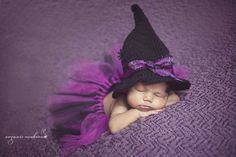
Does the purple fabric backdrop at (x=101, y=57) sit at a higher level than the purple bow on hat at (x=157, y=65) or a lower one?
lower

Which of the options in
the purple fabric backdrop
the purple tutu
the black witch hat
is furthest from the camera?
the purple tutu

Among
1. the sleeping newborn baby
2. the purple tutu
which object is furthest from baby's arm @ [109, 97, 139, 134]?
the purple tutu

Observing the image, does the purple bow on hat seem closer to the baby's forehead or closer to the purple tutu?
the baby's forehead

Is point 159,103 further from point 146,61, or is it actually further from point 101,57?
point 101,57

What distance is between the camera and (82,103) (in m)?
1.09

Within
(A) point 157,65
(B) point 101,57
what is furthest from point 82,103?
(A) point 157,65

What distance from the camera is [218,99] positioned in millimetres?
757

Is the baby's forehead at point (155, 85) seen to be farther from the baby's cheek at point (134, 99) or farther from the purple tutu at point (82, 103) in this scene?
the purple tutu at point (82, 103)

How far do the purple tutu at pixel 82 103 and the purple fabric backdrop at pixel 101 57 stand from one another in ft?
0.17

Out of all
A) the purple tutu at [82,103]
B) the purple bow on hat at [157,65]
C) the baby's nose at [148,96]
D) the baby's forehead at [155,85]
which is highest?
the purple bow on hat at [157,65]

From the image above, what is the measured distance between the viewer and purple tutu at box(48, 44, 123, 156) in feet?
3.10

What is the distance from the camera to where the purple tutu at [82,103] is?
3.10 ft

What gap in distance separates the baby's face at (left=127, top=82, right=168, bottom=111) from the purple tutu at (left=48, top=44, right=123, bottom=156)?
0.18 meters

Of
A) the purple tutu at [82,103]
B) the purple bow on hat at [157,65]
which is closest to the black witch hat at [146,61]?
the purple bow on hat at [157,65]
